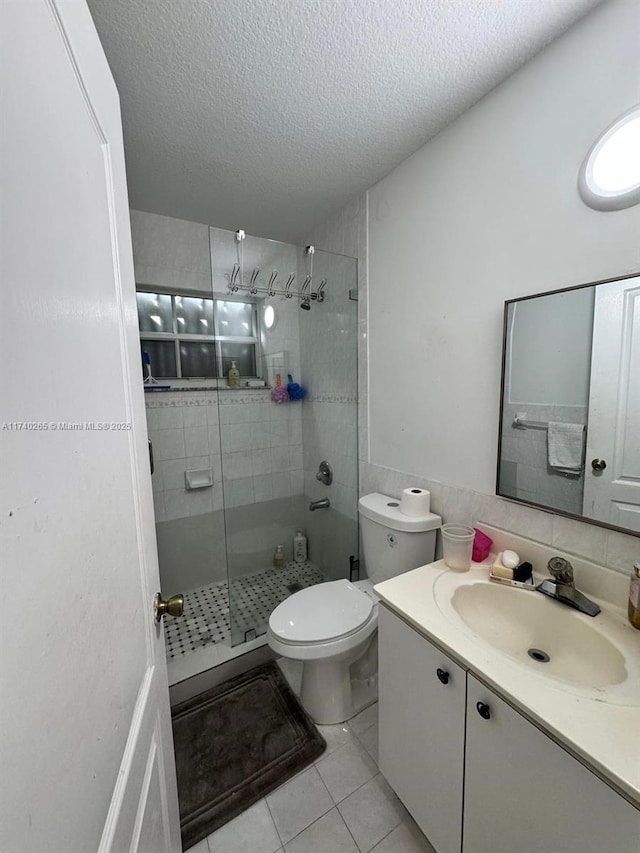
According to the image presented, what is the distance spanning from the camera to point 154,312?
217 centimetres

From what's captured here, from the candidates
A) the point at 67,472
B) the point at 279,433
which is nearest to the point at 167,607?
the point at 67,472

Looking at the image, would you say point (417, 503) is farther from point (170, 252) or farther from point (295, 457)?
point (170, 252)

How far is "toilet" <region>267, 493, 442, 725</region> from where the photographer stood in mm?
1340

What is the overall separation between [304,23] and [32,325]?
4.03 ft

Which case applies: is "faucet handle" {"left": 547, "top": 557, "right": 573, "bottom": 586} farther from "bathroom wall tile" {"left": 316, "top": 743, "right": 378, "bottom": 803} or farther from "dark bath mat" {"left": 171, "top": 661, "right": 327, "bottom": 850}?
"dark bath mat" {"left": 171, "top": 661, "right": 327, "bottom": 850}

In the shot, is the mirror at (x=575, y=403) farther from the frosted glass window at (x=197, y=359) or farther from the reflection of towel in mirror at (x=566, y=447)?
the frosted glass window at (x=197, y=359)

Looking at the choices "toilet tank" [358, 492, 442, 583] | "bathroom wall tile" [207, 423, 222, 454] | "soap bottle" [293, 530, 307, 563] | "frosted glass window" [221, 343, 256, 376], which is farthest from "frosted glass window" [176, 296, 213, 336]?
"toilet tank" [358, 492, 442, 583]

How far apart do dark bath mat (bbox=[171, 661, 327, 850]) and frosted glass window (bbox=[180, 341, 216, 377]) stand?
6.00 ft

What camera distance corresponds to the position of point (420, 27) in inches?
37.8

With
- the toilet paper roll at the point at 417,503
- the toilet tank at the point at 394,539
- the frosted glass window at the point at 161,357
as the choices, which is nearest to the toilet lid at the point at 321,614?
the toilet tank at the point at 394,539

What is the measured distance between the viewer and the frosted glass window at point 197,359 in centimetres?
230

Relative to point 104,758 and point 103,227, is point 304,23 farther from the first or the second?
point 104,758

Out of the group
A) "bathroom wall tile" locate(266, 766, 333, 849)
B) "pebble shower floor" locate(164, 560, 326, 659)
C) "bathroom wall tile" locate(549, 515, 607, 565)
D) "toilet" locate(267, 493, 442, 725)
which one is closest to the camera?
"bathroom wall tile" locate(549, 515, 607, 565)

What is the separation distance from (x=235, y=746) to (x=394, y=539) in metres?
1.07
